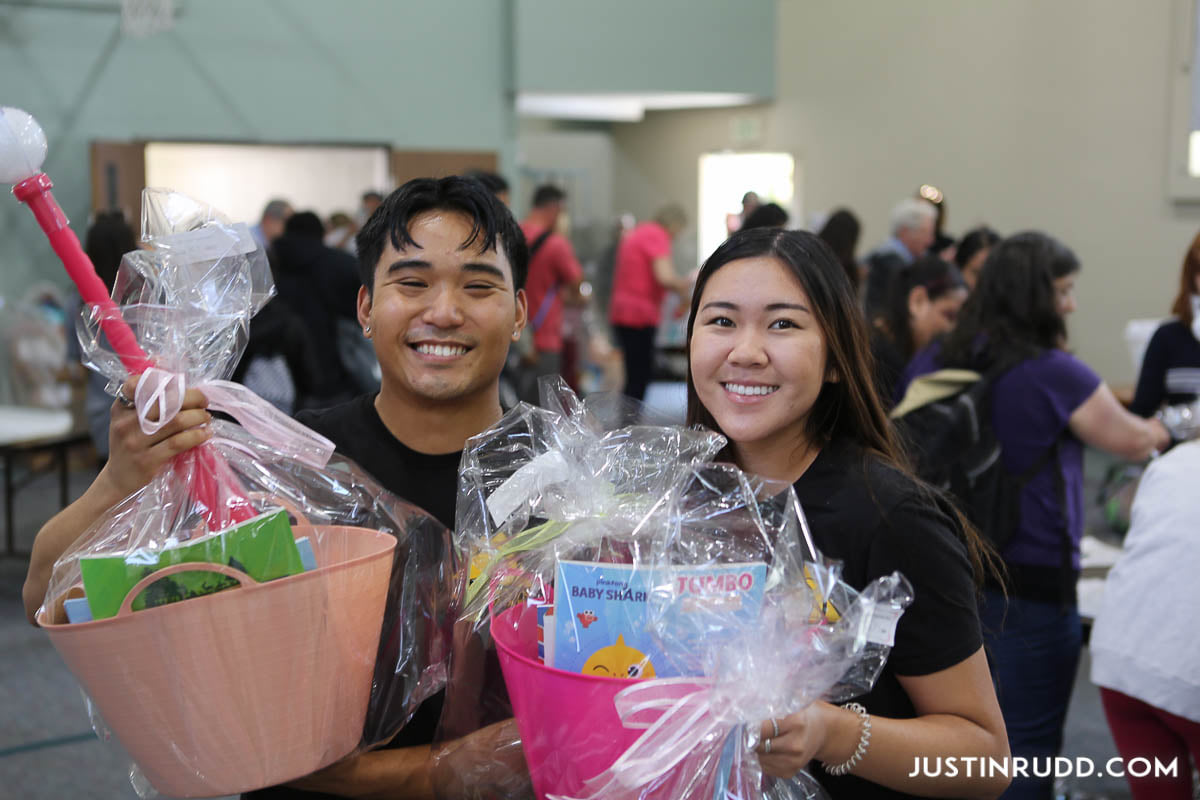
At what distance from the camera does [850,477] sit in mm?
1274

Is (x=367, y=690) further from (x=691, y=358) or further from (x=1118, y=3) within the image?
(x=1118, y=3)

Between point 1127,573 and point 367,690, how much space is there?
164 cm

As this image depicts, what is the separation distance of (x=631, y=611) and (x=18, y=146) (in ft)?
2.51

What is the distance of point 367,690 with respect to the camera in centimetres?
115

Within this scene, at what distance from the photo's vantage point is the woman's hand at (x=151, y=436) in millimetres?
1135

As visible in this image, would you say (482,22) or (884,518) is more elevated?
(482,22)

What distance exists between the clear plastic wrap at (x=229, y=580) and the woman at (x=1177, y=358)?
2.82 metres

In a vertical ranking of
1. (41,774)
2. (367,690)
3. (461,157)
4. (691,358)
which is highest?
(461,157)

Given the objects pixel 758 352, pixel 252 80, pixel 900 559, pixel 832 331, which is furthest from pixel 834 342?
pixel 252 80

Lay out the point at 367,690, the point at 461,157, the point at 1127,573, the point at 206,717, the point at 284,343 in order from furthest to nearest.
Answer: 1. the point at 461,157
2. the point at 284,343
3. the point at 1127,573
4. the point at 367,690
5. the point at 206,717

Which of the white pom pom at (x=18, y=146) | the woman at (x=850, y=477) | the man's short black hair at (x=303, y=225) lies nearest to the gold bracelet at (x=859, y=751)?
the woman at (x=850, y=477)

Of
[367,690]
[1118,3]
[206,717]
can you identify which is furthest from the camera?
[1118,3]

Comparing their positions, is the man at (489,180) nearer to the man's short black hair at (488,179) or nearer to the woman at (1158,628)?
the man's short black hair at (488,179)

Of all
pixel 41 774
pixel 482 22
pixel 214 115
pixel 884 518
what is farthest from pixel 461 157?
pixel 884 518
